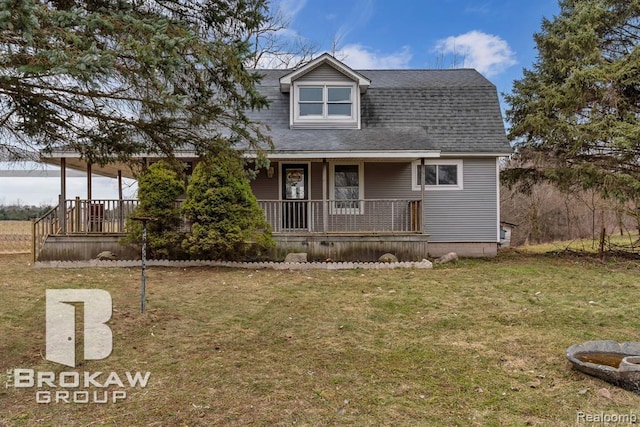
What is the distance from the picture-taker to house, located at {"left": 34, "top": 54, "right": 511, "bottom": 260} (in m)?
10.9

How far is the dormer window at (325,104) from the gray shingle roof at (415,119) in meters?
0.48

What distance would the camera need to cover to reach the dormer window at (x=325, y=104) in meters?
12.9

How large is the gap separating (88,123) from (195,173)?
506 centimetres

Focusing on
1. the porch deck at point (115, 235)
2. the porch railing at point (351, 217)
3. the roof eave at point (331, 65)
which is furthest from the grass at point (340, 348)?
the roof eave at point (331, 65)

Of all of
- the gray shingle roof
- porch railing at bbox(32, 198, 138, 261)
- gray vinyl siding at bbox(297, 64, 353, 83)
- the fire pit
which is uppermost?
gray vinyl siding at bbox(297, 64, 353, 83)

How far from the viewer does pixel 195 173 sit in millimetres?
10070

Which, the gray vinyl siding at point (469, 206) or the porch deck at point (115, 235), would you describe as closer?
the porch deck at point (115, 235)

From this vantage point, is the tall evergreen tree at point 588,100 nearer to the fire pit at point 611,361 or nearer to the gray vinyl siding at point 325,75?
the gray vinyl siding at point 325,75

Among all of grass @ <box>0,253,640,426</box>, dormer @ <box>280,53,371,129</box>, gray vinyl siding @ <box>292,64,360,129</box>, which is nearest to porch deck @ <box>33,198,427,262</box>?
grass @ <box>0,253,640,426</box>

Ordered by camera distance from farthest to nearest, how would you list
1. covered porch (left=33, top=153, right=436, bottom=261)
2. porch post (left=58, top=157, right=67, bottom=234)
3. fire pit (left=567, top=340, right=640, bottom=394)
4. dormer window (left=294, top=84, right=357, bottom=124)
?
dormer window (left=294, top=84, right=357, bottom=124) < covered porch (left=33, top=153, right=436, bottom=261) < porch post (left=58, top=157, right=67, bottom=234) < fire pit (left=567, top=340, right=640, bottom=394)

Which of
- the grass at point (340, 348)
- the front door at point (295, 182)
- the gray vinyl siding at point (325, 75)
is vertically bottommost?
the grass at point (340, 348)

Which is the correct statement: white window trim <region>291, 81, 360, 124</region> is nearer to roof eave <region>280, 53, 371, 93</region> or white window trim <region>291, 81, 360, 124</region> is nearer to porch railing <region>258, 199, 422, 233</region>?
roof eave <region>280, 53, 371, 93</region>

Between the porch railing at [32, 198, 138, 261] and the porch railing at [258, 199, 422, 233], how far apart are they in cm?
363

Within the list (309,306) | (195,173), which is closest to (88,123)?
(309,306)
